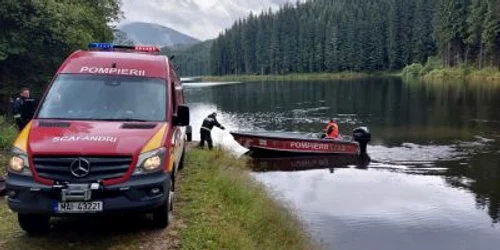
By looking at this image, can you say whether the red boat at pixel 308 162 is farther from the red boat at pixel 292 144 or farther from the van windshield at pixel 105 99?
the van windshield at pixel 105 99

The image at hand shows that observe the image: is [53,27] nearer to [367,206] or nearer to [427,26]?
[367,206]

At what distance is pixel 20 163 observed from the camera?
22.8 feet

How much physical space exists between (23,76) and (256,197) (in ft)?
46.1

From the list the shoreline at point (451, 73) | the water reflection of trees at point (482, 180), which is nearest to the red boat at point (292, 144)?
the water reflection of trees at point (482, 180)

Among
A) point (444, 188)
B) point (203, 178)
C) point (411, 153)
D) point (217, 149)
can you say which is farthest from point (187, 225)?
point (411, 153)

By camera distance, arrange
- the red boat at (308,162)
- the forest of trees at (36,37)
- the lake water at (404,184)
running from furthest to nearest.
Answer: the red boat at (308,162)
the forest of trees at (36,37)
the lake water at (404,184)

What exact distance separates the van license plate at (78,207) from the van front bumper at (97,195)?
49mm

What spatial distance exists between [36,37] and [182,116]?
14.1 meters

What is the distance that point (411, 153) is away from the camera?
24.4 m

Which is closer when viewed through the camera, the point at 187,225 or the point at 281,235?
the point at 187,225

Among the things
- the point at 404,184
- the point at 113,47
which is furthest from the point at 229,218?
the point at 404,184

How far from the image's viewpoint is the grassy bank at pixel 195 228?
7691mm

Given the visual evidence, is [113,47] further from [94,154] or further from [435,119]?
[435,119]

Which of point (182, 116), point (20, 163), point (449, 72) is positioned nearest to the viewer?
point (20, 163)
